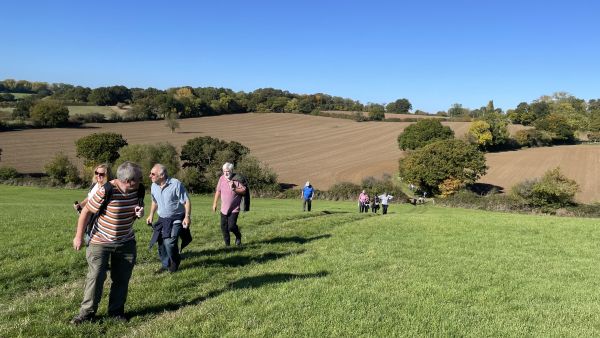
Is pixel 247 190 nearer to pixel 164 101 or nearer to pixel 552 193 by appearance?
pixel 552 193

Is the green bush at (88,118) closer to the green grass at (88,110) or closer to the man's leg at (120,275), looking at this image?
the green grass at (88,110)

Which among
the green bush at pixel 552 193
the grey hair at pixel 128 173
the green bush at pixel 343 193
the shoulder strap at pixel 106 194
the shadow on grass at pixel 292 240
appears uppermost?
the grey hair at pixel 128 173

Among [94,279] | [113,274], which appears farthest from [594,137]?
[94,279]

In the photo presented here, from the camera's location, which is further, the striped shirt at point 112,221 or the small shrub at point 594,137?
the small shrub at point 594,137

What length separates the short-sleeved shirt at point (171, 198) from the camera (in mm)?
8984

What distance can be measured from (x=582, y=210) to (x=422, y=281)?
158 feet

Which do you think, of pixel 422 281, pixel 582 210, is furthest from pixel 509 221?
pixel 582 210

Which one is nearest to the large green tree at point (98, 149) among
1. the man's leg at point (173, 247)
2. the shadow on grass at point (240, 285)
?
the man's leg at point (173, 247)

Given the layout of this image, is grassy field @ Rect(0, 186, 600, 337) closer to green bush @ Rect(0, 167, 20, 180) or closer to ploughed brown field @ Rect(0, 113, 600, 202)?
ploughed brown field @ Rect(0, 113, 600, 202)

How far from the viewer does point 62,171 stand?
6391 cm

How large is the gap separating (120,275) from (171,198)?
2.62 meters

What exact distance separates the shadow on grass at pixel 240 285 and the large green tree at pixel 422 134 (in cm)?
9083

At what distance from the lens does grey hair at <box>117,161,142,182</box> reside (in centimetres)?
635

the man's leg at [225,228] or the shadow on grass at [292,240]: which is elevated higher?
the man's leg at [225,228]
